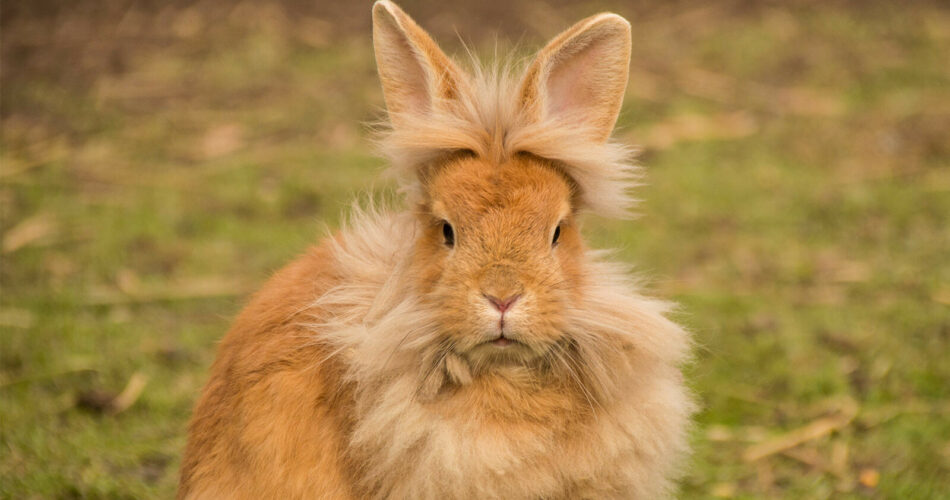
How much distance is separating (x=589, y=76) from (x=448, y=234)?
563mm

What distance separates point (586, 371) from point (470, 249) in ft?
1.31

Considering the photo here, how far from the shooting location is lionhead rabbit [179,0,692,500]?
2.37 metres

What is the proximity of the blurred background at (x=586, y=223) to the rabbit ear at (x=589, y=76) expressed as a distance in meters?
0.57

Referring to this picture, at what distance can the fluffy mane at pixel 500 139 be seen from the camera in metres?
2.47

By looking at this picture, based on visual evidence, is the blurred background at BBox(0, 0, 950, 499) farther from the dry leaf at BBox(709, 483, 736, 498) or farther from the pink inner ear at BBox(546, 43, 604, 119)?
the pink inner ear at BBox(546, 43, 604, 119)

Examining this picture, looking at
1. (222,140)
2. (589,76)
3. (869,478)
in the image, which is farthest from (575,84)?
(222,140)

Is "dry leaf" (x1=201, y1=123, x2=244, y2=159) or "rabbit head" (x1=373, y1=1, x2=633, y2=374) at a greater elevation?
"rabbit head" (x1=373, y1=1, x2=633, y2=374)

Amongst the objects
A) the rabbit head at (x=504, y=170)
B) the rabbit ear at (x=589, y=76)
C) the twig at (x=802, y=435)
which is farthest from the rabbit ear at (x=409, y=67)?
the twig at (x=802, y=435)

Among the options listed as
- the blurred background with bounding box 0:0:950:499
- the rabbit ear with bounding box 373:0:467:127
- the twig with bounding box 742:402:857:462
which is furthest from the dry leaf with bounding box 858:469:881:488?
the rabbit ear with bounding box 373:0:467:127

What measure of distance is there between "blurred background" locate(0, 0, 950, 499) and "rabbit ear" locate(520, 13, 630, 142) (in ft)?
1.87

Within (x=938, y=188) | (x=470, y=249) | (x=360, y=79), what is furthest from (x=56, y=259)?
(x=938, y=188)

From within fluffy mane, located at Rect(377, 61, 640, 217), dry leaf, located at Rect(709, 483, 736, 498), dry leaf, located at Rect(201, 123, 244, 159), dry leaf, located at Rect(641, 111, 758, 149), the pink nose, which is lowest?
dry leaf, located at Rect(709, 483, 736, 498)

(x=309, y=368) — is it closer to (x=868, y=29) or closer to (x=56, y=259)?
(x=56, y=259)

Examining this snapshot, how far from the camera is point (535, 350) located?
2.33 meters
